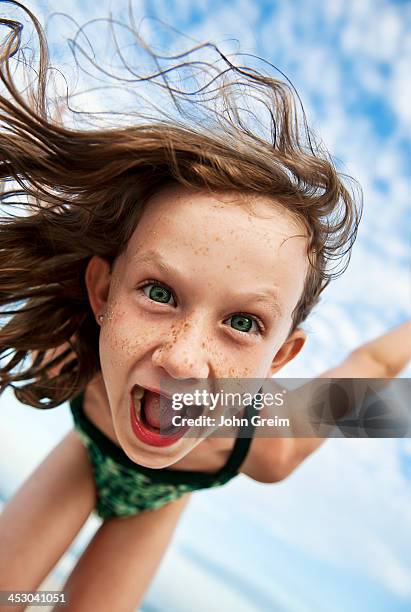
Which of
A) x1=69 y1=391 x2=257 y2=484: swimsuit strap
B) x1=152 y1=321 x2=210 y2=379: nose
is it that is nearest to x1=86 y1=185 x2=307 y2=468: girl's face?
x1=152 y1=321 x2=210 y2=379: nose

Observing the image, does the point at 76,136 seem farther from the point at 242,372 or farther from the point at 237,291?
the point at 242,372

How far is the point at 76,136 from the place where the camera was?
50.7 inches

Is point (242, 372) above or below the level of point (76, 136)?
below

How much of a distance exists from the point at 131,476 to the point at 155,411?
499mm

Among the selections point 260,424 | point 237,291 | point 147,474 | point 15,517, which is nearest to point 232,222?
point 237,291

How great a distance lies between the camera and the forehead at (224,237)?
1154 mm

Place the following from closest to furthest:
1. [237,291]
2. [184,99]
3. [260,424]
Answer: [237,291]
[184,99]
[260,424]

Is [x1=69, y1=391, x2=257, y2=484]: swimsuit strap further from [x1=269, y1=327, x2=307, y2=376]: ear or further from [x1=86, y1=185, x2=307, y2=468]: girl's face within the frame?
[x1=86, y1=185, x2=307, y2=468]: girl's face

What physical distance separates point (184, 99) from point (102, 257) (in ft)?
1.18

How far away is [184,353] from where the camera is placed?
1123 millimetres

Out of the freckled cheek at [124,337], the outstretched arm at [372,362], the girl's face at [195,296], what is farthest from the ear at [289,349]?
the freckled cheek at [124,337]

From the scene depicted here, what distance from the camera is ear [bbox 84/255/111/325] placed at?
1370 millimetres

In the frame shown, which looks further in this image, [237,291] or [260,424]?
[260,424]

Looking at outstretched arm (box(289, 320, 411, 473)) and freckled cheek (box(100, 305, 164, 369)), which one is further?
outstretched arm (box(289, 320, 411, 473))
